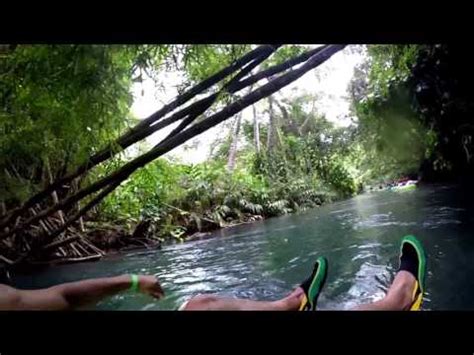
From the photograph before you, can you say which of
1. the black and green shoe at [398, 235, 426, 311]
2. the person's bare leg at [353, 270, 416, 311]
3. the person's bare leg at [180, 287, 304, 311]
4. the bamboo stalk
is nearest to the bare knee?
the person's bare leg at [180, 287, 304, 311]

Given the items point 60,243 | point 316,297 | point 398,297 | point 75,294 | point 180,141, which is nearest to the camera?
point 75,294

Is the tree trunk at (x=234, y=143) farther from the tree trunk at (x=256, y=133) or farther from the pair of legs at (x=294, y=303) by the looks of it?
the pair of legs at (x=294, y=303)

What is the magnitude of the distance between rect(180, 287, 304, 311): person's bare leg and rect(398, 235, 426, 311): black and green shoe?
1.60 ft

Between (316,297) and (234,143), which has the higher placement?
(234,143)

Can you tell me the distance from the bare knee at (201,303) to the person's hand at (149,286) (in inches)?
6.6

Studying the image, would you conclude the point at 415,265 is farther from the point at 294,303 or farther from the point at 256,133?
the point at 256,133

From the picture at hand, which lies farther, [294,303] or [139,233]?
[139,233]

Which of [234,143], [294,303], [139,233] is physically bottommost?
[294,303]

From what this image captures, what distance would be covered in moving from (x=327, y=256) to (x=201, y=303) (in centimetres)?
128

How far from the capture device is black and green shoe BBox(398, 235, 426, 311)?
1.64m

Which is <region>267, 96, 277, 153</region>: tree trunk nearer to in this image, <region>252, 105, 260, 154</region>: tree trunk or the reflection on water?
<region>252, 105, 260, 154</region>: tree trunk

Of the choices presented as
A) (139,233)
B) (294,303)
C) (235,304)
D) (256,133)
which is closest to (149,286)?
(235,304)

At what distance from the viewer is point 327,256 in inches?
104
